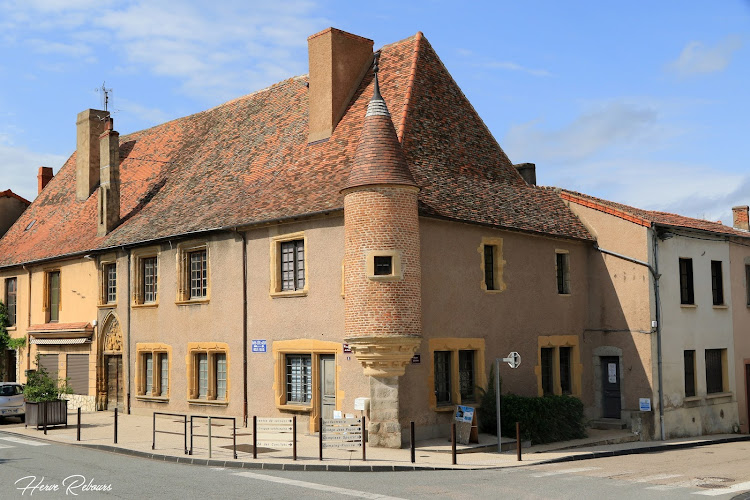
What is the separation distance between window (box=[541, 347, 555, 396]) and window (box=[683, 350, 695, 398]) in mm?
4690

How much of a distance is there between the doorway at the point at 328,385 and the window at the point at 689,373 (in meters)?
11.9

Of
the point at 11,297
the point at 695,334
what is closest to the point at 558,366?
the point at 695,334

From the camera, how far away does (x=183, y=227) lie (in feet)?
83.4

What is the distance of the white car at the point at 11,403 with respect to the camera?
2558 cm

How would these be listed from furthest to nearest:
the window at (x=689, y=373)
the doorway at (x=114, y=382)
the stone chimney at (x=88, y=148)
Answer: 1. the stone chimney at (x=88, y=148)
2. the doorway at (x=114, y=382)
3. the window at (x=689, y=373)

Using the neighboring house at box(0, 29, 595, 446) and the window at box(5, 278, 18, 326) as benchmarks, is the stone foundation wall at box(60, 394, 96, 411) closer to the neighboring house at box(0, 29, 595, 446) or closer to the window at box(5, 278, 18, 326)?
the neighboring house at box(0, 29, 595, 446)

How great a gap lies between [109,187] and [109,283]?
138 inches

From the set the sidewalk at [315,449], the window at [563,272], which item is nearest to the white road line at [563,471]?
the sidewalk at [315,449]

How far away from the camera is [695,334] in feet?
86.9

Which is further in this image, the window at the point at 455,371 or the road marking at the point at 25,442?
the window at the point at 455,371

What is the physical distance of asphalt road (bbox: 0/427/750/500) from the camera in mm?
13258

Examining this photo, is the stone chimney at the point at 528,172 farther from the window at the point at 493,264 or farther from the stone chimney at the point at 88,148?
the stone chimney at the point at 88,148

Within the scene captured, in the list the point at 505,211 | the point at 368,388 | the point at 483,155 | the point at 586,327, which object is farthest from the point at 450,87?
the point at 368,388

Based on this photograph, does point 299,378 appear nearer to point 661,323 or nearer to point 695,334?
point 661,323
